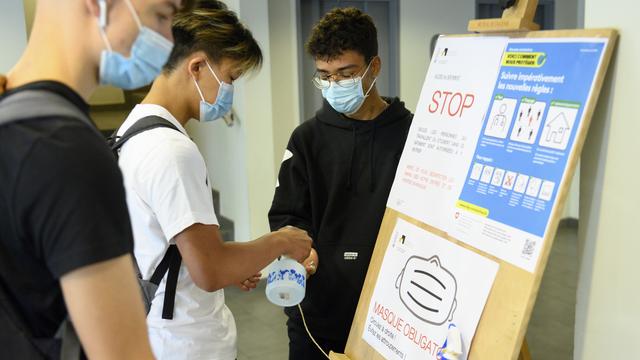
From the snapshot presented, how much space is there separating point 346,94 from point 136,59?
104cm

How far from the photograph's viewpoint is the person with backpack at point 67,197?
673 millimetres

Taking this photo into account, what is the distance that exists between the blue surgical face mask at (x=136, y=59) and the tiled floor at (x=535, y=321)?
2.58 m

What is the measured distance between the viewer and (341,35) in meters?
1.79

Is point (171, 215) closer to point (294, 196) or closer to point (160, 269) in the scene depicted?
point (160, 269)

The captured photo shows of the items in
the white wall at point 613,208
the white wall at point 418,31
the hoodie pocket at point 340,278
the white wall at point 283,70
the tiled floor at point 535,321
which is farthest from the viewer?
the white wall at point 418,31

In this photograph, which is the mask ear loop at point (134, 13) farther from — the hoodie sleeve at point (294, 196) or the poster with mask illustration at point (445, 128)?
the hoodie sleeve at point (294, 196)

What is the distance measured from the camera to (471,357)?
123 cm

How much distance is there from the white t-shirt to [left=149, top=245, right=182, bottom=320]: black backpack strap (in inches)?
0.6

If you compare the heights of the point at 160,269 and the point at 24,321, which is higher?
the point at 24,321

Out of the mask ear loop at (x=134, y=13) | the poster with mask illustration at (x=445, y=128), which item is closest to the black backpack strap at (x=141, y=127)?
the mask ear loop at (x=134, y=13)

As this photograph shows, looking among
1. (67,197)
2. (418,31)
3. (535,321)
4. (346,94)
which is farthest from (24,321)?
(418,31)

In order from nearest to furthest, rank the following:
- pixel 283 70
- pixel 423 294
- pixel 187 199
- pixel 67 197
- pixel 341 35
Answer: pixel 67 197, pixel 187 199, pixel 423 294, pixel 341 35, pixel 283 70

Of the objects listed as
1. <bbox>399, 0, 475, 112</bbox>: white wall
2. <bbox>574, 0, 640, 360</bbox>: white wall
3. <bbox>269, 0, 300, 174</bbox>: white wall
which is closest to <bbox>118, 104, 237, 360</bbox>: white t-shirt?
<bbox>574, 0, 640, 360</bbox>: white wall

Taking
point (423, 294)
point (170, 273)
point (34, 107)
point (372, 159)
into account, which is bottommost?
point (423, 294)
